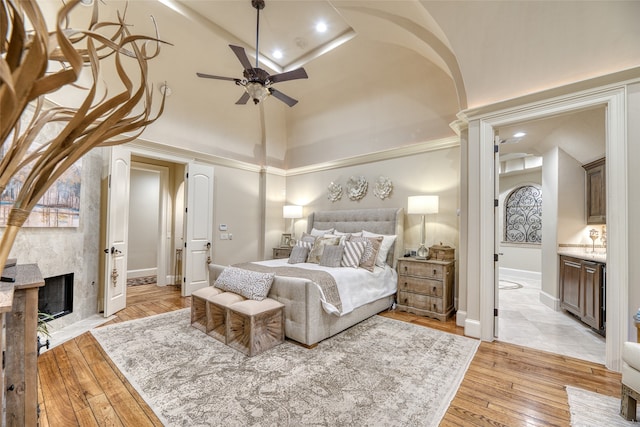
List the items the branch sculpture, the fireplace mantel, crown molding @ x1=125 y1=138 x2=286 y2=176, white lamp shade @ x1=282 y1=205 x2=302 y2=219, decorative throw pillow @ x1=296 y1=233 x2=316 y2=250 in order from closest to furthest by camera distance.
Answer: the branch sculpture, the fireplace mantel, crown molding @ x1=125 y1=138 x2=286 y2=176, decorative throw pillow @ x1=296 y1=233 x2=316 y2=250, white lamp shade @ x1=282 y1=205 x2=302 y2=219

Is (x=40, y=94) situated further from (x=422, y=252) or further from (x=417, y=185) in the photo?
(x=417, y=185)

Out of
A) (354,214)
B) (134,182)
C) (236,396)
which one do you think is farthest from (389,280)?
(134,182)

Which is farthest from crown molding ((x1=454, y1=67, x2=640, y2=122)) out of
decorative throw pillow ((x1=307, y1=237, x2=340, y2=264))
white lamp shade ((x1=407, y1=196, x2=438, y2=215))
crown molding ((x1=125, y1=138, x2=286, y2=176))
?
crown molding ((x1=125, y1=138, x2=286, y2=176))

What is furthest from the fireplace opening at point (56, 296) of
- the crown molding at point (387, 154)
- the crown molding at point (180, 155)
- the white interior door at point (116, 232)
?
the crown molding at point (387, 154)

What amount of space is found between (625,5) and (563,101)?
766 mm

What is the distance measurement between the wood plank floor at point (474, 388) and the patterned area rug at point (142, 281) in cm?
298

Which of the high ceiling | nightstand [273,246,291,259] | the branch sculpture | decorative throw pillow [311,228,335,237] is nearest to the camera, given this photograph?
the branch sculpture

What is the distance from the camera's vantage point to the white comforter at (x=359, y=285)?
3.26 meters

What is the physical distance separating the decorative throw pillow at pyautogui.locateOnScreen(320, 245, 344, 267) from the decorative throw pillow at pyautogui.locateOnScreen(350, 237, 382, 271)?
32 centimetres

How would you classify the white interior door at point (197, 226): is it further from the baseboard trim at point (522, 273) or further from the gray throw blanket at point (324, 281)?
the baseboard trim at point (522, 273)

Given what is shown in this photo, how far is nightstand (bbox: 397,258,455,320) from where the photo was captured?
3711 millimetres

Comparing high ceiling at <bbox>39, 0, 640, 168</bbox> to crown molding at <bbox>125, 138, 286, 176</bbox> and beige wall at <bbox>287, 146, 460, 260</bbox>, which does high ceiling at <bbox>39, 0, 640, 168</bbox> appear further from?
beige wall at <bbox>287, 146, 460, 260</bbox>

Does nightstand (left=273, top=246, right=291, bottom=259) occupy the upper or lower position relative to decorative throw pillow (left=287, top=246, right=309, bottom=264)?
lower

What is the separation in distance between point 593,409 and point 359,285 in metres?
2.17
